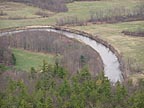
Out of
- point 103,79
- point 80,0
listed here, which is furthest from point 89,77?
point 80,0

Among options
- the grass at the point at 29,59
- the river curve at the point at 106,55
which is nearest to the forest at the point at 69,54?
the grass at the point at 29,59

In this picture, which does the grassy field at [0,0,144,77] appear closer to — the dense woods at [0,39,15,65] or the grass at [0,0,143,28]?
the grass at [0,0,143,28]

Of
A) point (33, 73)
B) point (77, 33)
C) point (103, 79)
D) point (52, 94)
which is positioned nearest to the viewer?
point (52, 94)

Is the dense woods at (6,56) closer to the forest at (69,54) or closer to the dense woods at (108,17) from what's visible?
the forest at (69,54)

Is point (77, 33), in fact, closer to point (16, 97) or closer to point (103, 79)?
point (103, 79)

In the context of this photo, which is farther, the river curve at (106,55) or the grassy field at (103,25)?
the grassy field at (103,25)
